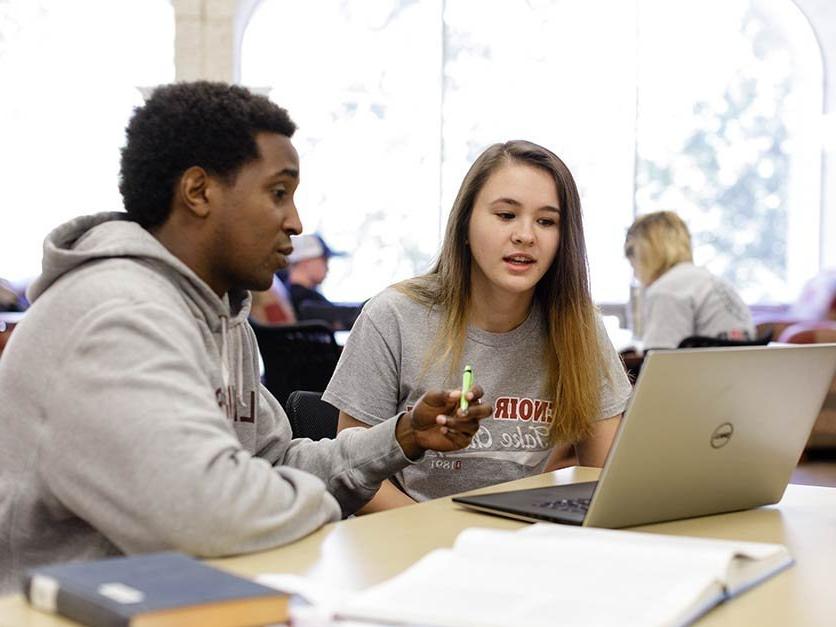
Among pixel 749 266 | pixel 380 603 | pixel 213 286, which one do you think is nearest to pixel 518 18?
pixel 749 266

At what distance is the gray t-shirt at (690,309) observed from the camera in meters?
5.44

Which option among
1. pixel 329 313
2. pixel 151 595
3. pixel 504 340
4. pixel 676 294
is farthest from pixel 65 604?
pixel 329 313

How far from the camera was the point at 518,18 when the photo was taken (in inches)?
→ 387

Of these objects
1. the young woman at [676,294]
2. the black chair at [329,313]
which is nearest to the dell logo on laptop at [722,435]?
the young woman at [676,294]

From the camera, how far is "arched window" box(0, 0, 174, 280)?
967 centimetres

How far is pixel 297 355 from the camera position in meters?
4.38

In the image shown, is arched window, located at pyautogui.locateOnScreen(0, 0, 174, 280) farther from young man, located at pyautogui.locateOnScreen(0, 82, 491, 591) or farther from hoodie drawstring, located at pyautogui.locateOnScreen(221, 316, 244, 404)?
young man, located at pyautogui.locateOnScreen(0, 82, 491, 591)

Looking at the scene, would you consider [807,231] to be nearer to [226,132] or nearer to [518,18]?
[518,18]

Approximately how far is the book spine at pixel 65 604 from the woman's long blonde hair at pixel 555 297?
127 centimetres

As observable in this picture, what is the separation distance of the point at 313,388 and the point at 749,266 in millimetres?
6423

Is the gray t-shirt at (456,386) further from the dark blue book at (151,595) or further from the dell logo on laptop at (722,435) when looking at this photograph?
the dark blue book at (151,595)

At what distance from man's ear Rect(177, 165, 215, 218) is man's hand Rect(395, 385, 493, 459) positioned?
0.40 meters

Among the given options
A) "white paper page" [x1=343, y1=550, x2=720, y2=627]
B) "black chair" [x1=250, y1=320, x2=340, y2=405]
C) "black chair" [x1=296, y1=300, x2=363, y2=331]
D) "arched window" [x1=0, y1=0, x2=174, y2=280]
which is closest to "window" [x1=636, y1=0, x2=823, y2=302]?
"black chair" [x1=296, y1=300, x2=363, y2=331]

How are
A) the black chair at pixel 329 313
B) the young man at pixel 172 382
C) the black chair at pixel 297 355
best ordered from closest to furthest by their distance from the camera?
1. the young man at pixel 172 382
2. the black chair at pixel 297 355
3. the black chair at pixel 329 313
